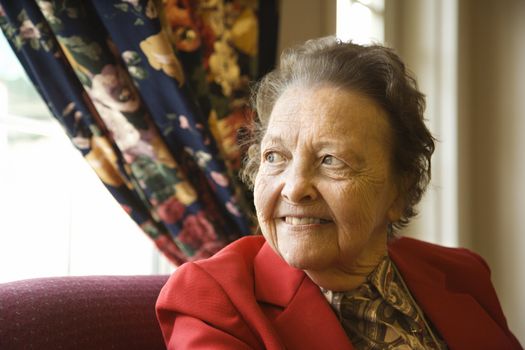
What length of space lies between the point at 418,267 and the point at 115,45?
39.1 inches

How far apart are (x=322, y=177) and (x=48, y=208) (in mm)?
1067

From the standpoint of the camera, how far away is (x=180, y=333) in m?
1.29

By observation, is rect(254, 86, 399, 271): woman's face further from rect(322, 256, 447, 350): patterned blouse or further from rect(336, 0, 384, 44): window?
rect(336, 0, 384, 44): window

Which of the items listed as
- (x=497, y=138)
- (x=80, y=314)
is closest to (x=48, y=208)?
(x=80, y=314)

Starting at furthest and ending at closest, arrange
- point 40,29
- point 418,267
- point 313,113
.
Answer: point 418,267 < point 40,29 < point 313,113

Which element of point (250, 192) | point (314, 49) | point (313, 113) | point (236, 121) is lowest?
point (250, 192)

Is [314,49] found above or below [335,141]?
above

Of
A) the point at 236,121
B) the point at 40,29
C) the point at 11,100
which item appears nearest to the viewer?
the point at 40,29

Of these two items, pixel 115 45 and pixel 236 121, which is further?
pixel 236 121

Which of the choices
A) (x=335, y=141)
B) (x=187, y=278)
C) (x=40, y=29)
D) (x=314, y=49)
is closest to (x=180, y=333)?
(x=187, y=278)

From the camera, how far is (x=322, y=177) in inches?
54.1

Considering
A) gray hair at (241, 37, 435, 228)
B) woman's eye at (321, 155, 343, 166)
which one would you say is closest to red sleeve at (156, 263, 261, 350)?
woman's eye at (321, 155, 343, 166)

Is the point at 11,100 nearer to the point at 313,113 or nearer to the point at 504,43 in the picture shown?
the point at 313,113

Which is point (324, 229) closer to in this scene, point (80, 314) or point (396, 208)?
point (396, 208)
